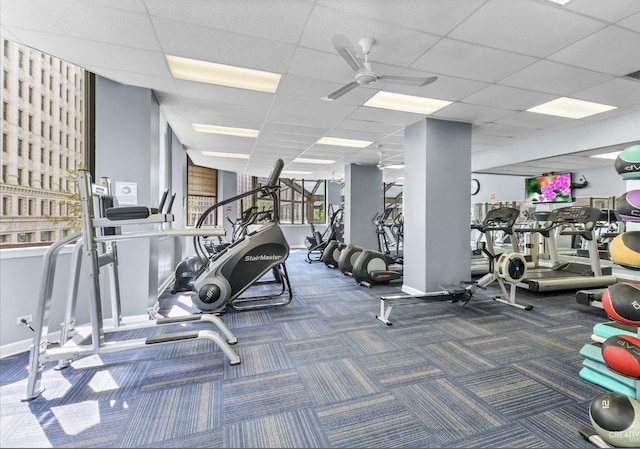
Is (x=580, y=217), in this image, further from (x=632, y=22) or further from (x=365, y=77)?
(x=365, y=77)

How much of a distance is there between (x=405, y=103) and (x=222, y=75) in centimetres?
239

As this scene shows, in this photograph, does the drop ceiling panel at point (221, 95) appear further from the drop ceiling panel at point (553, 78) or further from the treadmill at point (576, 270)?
the treadmill at point (576, 270)

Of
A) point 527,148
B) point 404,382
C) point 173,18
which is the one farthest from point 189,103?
point 527,148

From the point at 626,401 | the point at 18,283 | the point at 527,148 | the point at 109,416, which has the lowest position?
the point at 109,416

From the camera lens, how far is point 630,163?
5.63 feet

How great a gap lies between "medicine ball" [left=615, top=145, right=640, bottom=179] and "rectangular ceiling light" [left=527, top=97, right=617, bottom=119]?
2.64 meters

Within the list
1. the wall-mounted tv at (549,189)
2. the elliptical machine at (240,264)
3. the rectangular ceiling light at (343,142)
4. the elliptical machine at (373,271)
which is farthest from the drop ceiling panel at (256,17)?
the wall-mounted tv at (549,189)

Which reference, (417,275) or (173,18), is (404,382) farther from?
(173,18)

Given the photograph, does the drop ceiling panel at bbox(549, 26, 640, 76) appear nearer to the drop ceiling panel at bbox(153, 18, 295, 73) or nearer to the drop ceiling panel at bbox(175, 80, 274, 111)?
the drop ceiling panel at bbox(153, 18, 295, 73)

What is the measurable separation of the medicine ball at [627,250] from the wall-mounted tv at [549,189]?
24.6ft

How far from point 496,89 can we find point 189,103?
385 cm

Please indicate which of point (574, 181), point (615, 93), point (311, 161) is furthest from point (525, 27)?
point (574, 181)

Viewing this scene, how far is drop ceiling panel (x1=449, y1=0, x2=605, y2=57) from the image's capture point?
7.02 ft

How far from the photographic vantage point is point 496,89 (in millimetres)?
3486
